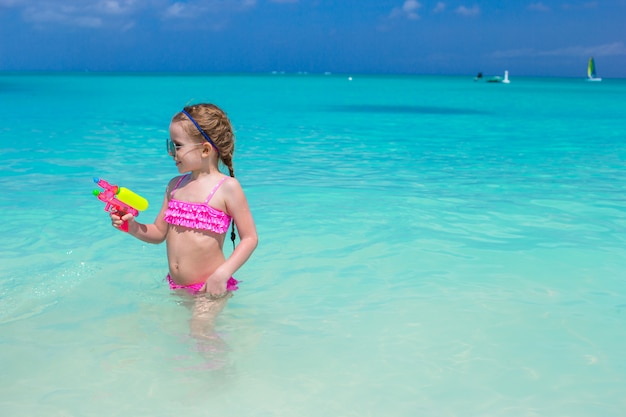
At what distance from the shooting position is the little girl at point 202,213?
3271mm

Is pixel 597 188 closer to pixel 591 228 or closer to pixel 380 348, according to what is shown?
pixel 591 228

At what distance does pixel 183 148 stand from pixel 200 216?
0.35 metres

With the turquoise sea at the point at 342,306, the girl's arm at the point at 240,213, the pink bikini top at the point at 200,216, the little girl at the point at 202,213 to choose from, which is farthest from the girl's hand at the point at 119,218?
the turquoise sea at the point at 342,306

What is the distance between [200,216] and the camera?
3.43 m

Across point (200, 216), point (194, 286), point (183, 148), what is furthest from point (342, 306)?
point (183, 148)

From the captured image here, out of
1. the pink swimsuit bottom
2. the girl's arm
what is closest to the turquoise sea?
the pink swimsuit bottom

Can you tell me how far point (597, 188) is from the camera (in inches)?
326

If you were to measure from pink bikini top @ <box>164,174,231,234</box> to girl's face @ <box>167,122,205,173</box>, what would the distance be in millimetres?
179

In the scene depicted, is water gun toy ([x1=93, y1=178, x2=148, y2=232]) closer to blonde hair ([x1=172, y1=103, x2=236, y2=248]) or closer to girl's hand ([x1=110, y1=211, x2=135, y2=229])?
girl's hand ([x1=110, y1=211, x2=135, y2=229])

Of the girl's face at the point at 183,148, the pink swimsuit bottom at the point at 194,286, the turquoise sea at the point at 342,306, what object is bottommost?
the turquoise sea at the point at 342,306

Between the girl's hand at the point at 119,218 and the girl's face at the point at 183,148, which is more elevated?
the girl's face at the point at 183,148

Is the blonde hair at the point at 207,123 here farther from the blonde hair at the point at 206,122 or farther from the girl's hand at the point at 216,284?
the girl's hand at the point at 216,284

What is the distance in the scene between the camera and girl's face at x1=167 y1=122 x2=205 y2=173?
327 cm

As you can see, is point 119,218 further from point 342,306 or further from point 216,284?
point 342,306
